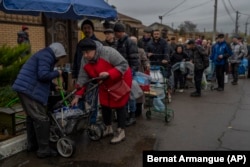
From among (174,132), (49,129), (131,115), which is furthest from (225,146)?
(49,129)

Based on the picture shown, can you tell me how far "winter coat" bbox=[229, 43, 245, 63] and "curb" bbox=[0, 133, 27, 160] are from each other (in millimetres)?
9949

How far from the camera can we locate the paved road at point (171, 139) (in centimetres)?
447

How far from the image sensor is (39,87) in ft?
14.3

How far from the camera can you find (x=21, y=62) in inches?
253

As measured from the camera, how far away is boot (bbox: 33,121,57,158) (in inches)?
175

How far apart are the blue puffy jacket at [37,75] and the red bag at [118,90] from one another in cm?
93

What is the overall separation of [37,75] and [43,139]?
927 millimetres

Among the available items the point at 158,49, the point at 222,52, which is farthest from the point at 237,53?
the point at 158,49

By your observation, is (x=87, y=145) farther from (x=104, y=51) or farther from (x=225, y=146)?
(x=225, y=146)

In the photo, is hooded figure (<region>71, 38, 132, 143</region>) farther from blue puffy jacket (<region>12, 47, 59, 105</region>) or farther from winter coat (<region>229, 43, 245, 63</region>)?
winter coat (<region>229, 43, 245, 63</region>)

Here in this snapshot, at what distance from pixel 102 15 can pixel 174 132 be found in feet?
8.38

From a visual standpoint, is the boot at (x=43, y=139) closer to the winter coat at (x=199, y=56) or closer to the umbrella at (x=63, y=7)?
the umbrella at (x=63, y=7)

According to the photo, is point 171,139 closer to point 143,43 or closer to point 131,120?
point 131,120

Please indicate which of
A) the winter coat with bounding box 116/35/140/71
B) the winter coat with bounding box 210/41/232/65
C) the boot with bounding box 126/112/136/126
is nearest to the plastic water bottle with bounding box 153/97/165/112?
the boot with bounding box 126/112/136/126
